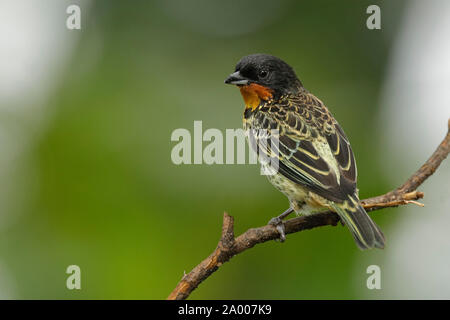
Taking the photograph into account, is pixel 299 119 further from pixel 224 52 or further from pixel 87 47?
pixel 87 47

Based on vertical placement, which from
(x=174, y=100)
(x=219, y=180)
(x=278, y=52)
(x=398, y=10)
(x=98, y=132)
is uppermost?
(x=398, y=10)

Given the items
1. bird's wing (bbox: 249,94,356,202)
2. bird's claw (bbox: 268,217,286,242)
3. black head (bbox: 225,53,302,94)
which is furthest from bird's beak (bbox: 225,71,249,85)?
bird's claw (bbox: 268,217,286,242)

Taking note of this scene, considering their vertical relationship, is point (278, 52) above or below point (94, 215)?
above

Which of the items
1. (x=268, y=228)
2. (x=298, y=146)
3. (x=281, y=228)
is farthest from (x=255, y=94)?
(x=268, y=228)

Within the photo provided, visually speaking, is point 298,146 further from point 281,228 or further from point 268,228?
point 268,228

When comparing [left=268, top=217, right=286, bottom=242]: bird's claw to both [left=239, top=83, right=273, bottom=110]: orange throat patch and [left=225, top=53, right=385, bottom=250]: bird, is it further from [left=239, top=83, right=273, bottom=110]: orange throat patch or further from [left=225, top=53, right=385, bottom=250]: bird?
[left=239, top=83, right=273, bottom=110]: orange throat patch

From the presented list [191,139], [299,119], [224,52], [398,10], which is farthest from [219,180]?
[398,10]

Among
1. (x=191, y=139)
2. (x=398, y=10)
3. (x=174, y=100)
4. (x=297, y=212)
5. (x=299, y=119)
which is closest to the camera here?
(x=297, y=212)
